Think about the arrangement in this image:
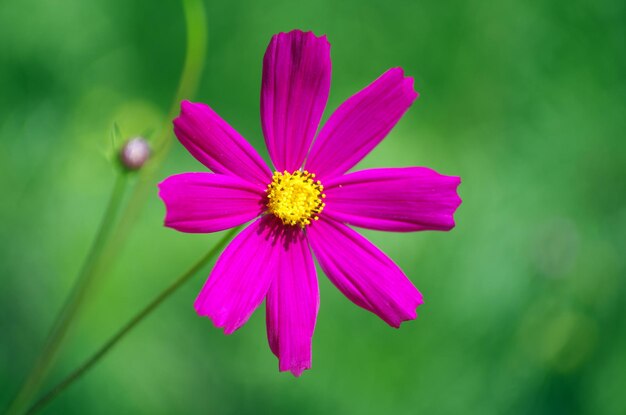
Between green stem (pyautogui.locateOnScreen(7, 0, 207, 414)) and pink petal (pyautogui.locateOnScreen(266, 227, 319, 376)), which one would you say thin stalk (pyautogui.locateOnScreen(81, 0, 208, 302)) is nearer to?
green stem (pyautogui.locateOnScreen(7, 0, 207, 414))

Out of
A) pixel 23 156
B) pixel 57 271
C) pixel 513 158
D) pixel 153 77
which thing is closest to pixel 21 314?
pixel 57 271

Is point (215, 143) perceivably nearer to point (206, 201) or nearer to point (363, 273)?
point (206, 201)

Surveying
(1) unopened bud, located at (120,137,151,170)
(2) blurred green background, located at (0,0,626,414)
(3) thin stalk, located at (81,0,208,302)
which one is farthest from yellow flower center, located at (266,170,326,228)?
(2) blurred green background, located at (0,0,626,414)

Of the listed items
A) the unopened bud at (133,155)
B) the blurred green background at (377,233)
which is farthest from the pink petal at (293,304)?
the blurred green background at (377,233)

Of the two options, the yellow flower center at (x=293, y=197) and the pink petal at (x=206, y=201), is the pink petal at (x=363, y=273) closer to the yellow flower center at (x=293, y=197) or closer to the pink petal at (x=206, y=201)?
the yellow flower center at (x=293, y=197)

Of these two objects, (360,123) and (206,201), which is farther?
(360,123)

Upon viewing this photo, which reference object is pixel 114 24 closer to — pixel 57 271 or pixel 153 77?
pixel 153 77

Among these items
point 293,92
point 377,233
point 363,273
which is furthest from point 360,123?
point 377,233
